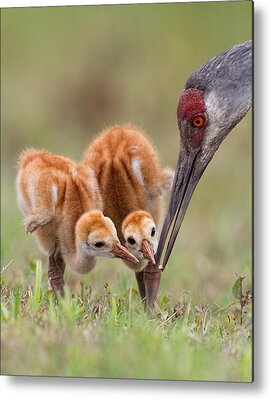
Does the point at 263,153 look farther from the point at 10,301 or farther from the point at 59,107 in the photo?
the point at 59,107

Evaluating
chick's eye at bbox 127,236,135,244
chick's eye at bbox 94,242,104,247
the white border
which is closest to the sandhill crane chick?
chick's eye at bbox 127,236,135,244

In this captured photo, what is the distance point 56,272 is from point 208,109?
79cm

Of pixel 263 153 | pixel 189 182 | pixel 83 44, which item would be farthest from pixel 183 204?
pixel 83 44

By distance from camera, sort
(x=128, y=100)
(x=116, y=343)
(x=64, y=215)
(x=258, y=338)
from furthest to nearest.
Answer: (x=128, y=100), (x=64, y=215), (x=258, y=338), (x=116, y=343)

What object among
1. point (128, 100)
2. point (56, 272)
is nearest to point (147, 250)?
point (56, 272)

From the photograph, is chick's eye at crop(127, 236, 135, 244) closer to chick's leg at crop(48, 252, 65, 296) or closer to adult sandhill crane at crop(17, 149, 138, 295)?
adult sandhill crane at crop(17, 149, 138, 295)

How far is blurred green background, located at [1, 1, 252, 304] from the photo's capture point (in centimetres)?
447

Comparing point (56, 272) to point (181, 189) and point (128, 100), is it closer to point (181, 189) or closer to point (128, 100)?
point (181, 189)

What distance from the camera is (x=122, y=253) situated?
397 cm

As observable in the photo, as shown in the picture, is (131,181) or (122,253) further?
(131,181)

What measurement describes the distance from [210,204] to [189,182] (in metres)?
1.63

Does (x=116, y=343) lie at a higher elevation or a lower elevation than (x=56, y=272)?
lower

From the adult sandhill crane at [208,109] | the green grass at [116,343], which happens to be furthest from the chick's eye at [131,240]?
the green grass at [116,343]

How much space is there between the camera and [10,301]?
404cm
